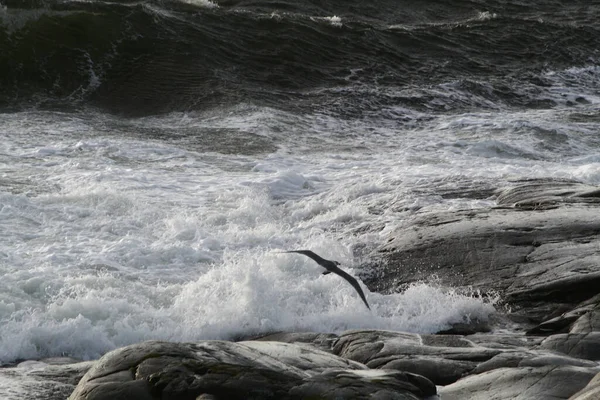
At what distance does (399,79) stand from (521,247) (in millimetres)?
9052

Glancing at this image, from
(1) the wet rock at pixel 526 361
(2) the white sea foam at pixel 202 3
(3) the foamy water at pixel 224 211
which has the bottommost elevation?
(3) the foamy water at pixel 224 211

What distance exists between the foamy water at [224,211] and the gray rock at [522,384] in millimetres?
1674

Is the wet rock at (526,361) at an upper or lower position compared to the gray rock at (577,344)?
upper

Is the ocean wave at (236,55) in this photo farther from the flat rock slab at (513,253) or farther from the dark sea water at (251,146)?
the flat rock slab at (513,253)

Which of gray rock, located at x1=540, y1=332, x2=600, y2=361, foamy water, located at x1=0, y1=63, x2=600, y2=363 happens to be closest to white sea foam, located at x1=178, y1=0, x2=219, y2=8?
foamy water, located at x1=0, y1=63, x2=600, y2=363

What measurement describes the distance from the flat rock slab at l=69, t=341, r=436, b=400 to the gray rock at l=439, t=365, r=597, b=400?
229 millimetres

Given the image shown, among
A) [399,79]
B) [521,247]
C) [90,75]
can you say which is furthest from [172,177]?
[399,79]

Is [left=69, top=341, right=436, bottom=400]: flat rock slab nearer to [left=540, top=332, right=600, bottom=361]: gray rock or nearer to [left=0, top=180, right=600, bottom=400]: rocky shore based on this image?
[left=0, top=180, right=600, bottom=400]: rocky shore

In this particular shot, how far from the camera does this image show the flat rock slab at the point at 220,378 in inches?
189

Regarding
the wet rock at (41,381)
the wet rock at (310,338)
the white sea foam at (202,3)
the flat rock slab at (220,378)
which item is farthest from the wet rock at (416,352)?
the white sea foam at (202,3)

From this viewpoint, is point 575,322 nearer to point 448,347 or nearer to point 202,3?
point 448,347

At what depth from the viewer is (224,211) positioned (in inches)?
384

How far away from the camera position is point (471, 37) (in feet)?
62.6

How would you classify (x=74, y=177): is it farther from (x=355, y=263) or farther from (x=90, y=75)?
(x=90, y=75)
